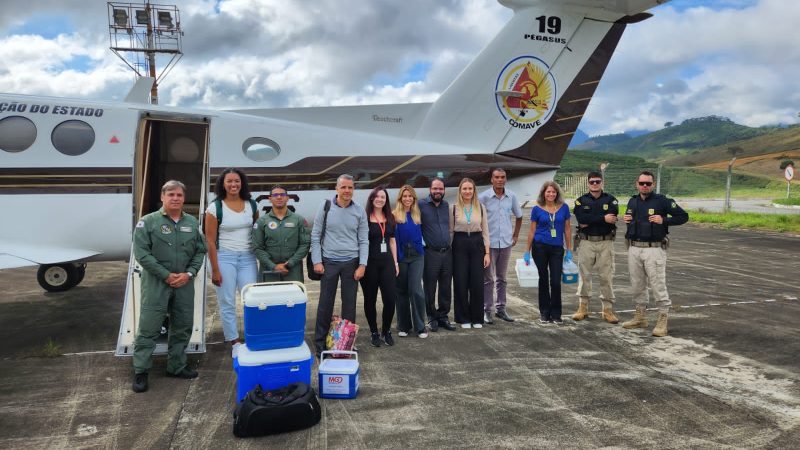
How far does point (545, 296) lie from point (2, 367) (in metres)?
5.80

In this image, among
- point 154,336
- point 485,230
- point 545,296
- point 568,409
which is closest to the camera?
point 568,409

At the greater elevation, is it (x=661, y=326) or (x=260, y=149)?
(x=260, y=149)

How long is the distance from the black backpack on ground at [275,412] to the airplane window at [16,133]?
465cm

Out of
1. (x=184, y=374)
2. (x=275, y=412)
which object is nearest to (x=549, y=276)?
(x=275, y=412)

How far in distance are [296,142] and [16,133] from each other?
128 inches

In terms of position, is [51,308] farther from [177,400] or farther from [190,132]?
[177,400]

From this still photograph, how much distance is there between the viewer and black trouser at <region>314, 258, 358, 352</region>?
489 centimetres

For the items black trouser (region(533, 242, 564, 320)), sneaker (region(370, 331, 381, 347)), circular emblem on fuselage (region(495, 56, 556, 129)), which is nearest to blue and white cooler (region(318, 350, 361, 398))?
sneaker (region(370, 331, 381, 347))

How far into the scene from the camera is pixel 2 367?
473cm

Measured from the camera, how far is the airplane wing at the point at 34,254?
5285mm

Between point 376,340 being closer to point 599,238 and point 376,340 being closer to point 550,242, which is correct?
point 550,242

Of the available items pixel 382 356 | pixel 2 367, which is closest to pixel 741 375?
pixel 382 356

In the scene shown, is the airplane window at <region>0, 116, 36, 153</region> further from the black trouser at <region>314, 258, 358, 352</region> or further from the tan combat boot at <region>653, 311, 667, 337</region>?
the tan combat boot at <region>653, 311, 667, 337</region>

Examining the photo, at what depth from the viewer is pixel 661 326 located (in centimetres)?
557
